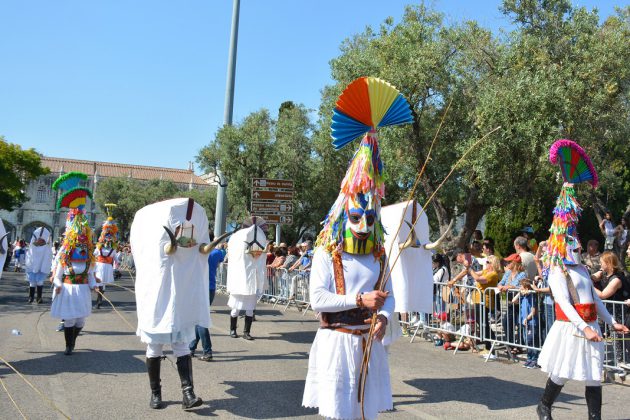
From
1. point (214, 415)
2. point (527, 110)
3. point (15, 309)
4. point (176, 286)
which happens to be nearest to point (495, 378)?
point (214, 415)

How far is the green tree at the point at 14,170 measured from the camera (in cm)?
4216

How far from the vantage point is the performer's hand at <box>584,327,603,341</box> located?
5.05 m

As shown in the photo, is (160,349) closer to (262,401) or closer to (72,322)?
(262,401)

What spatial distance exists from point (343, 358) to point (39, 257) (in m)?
13.8

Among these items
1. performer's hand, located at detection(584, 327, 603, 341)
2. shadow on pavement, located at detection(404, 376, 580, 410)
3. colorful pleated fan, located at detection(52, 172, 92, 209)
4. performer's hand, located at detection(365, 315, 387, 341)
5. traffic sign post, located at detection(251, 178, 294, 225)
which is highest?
traffic sign post, located at detection(251, 178, 294, 225)

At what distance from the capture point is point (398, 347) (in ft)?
32.1

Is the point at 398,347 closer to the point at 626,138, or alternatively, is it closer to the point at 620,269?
the point at 620,269

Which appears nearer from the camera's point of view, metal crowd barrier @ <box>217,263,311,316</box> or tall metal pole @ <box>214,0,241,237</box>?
metal crowd barrier @ <box>217,263,311,316</box>

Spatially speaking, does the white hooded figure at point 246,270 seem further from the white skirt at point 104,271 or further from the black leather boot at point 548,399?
the white skirt at point 104,271

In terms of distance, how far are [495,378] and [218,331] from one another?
18.0 feet

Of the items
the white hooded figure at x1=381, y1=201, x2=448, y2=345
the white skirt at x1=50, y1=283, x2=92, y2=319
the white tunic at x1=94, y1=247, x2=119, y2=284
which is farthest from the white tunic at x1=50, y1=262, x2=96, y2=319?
the white tunic at x1=94, y1=247, x2=119, y2=284

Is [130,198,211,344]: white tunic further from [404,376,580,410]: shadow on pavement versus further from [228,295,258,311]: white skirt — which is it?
[228,295,258,311]: white skirt

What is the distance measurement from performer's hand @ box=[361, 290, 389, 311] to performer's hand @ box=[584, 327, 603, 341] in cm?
230

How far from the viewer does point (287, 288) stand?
1544 centimetres
